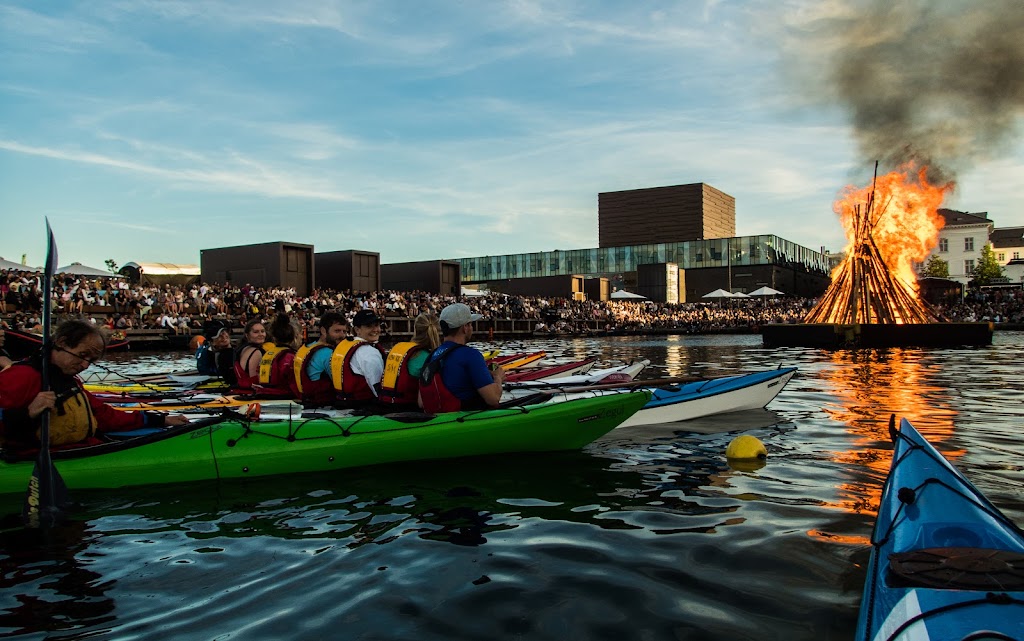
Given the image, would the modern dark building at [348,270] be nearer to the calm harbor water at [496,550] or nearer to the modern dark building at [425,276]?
the modern dark building at [425,276]

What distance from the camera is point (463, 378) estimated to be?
7648 mm

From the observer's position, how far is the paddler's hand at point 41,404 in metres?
5.78

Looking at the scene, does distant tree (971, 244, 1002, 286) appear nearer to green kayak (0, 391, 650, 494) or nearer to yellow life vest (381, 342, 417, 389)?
green kayak (0, 391, 650, 494)

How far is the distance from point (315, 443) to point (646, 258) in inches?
3229

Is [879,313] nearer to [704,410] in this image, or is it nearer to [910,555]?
[704,410]

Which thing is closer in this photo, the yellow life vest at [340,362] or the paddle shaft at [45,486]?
the paddle shaft at [45,486]

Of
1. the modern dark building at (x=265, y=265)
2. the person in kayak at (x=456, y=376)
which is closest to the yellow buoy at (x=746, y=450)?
the person in kayak at (x=456, y=376)

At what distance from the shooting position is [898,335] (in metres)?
29.1

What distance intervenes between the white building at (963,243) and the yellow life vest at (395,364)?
92576 mm

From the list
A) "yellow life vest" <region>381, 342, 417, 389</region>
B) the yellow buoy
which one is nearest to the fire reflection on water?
the yellow buoy

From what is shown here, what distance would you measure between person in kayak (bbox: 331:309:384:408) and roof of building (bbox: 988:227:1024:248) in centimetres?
10854

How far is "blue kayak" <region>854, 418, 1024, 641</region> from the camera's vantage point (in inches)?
108

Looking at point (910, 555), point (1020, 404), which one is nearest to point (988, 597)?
point (910, 555)

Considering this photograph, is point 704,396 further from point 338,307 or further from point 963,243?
point 963,243
